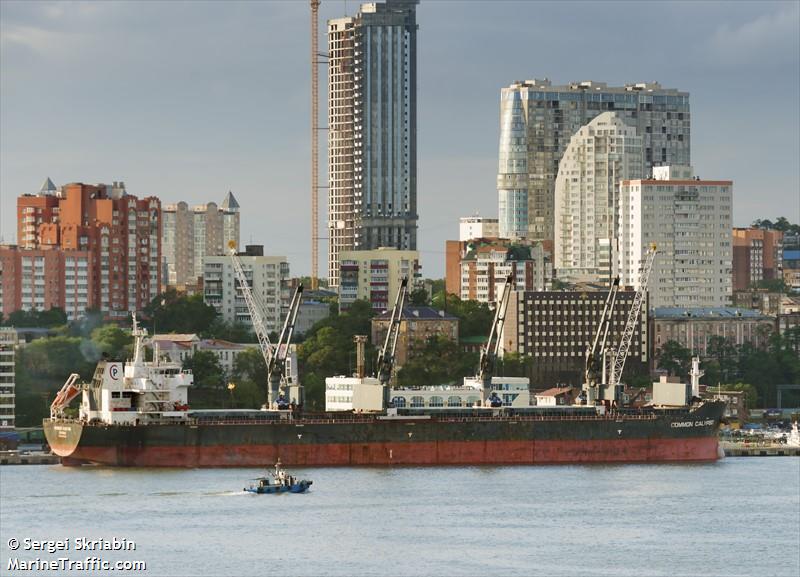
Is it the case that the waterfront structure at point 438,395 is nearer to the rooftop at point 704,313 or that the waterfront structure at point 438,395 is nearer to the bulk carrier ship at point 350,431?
the bulk carrier ship at point 350,431

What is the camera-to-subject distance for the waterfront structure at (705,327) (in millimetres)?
176500

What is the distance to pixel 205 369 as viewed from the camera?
5684 inches

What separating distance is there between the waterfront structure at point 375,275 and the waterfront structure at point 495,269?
4.27 m

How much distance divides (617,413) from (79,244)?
255 feet

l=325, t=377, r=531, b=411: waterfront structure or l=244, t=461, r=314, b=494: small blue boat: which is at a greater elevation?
l=325, t=377, r=531, b=411: waterfront structure

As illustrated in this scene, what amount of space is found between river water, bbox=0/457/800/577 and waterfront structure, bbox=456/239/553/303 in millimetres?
84414

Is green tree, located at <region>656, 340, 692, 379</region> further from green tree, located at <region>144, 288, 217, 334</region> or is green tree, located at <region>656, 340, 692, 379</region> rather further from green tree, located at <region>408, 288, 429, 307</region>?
green tree, located at <region>144, 288, 217, 334</region>

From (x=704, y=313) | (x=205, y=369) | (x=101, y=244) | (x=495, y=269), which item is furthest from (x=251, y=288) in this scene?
(x=205, y=369)

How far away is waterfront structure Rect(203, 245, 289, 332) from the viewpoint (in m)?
183

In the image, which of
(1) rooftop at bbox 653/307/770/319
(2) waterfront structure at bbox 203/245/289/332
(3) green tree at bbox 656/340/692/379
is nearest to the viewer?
(3) green tree at bbox 656/340/692/379

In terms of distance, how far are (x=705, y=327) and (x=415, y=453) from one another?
254 feet

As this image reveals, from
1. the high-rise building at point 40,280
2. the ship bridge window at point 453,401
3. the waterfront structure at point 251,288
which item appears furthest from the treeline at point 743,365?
the ship bridge window at point 453,401

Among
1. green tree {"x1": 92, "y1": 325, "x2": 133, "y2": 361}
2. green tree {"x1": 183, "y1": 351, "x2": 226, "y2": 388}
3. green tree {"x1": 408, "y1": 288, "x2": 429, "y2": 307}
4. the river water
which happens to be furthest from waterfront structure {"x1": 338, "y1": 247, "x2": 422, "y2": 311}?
the river water

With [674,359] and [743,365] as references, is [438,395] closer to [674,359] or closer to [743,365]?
[674,359]
